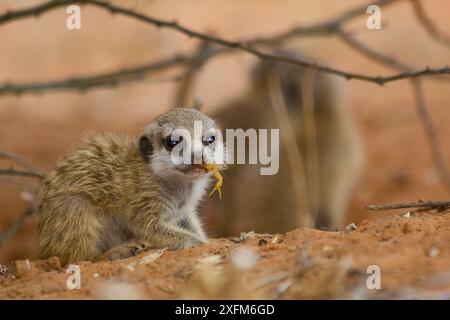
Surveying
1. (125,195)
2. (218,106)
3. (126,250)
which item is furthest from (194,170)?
(218,106)

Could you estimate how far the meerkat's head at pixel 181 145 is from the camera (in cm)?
386

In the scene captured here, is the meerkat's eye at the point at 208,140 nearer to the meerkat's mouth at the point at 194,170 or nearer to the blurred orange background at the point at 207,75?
the meerkat's mouth at the point at 194,170

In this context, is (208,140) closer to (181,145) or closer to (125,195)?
(181,145)

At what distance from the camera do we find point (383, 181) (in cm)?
919

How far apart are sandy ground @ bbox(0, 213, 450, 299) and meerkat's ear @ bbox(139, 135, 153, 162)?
613 mm

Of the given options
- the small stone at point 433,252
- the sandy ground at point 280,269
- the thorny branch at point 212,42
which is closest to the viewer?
the sandy ground at point 280,269

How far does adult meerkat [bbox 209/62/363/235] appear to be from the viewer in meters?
7.62

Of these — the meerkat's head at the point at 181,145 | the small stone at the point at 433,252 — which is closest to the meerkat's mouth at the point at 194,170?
the meerkat's head at the point at 181,145

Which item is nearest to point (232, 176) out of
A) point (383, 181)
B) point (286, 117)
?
point (286, 117)

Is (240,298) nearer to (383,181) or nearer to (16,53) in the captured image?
(383,181)

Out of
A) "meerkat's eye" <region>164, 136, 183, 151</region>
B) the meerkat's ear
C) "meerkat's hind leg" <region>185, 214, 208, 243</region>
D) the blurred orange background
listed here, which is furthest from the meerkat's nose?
the blurred orange background

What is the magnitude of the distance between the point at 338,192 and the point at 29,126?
4.60 metres

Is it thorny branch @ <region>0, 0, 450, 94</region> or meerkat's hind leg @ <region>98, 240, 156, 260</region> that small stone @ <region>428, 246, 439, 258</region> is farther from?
meerkat's hind leg @ <region>98, 240, 156, 260</region>

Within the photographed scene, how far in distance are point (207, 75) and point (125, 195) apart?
8.93 m
